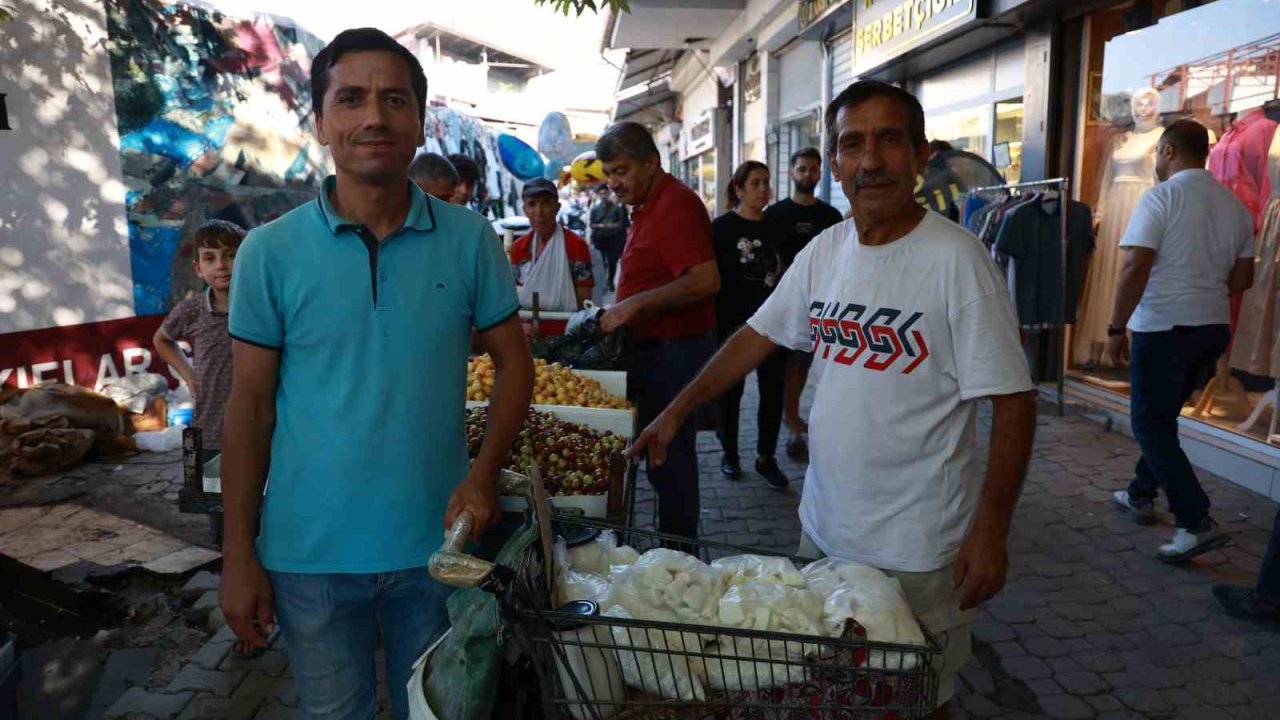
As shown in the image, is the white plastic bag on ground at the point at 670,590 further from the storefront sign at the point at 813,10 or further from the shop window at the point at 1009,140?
the storefront sign at the point at 813,10

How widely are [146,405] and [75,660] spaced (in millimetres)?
4489

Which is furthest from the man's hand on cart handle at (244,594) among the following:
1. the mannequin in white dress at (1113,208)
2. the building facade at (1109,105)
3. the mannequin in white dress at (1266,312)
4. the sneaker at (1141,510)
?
the mannequin in white dress at (1113,208)

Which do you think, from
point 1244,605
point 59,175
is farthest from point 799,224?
point 59,175

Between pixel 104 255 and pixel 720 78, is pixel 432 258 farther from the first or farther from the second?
pixel 720 78

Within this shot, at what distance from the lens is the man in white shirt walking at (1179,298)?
4867mm

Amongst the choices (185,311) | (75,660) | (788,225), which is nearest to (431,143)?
(788,225)

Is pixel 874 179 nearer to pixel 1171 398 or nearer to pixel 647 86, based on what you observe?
pixel 1171 398

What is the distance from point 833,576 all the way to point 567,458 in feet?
5.12

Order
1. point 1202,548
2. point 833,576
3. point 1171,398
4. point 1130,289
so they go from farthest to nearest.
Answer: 1. point 1130,289
2. point 1171,398
3. point 1202,548
4. point 833,576

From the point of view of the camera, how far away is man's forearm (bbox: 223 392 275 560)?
1978mm

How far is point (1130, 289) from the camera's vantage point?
5.04 metres

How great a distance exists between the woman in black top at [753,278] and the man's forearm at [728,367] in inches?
150

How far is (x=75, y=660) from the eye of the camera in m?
3.92

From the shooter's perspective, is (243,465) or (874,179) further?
(874,179)
